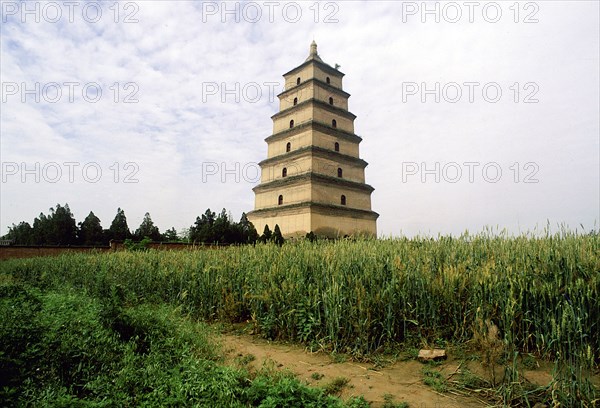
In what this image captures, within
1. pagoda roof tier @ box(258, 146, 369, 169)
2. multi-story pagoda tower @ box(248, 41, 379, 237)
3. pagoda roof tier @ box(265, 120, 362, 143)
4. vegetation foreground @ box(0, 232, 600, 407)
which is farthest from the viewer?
pagoda roof tier @ box(265, 120, 362, 143)

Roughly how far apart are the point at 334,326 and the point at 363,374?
102cm

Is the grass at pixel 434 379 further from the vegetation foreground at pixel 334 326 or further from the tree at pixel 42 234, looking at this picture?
the tree at pixel 42 234

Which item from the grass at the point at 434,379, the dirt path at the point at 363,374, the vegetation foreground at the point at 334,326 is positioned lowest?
the dirt path at the point at 363,374

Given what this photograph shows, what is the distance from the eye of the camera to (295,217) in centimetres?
2458

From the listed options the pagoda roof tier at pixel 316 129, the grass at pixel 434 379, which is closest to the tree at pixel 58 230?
the pagoda roof tier at pixel 316 129

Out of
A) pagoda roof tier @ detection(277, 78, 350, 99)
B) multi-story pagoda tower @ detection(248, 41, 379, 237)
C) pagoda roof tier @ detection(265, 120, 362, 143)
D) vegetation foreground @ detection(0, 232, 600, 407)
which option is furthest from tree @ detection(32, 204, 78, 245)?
vegetation foreground @ detection(0, 232, 600, 407)

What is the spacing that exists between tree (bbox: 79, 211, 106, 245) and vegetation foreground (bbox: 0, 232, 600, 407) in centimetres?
2621

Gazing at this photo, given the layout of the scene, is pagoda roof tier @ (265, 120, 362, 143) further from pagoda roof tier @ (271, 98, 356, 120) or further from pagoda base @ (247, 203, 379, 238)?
pagoda base @ (247, 203, 379, 238)

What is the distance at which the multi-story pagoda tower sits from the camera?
80.6ft

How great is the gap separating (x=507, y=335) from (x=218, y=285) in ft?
17.4

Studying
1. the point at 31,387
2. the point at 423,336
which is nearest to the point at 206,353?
the point at 31,387

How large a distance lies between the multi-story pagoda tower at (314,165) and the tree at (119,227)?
1142 cm

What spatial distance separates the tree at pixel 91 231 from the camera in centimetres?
3048

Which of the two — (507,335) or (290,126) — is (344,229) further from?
(507,335)
